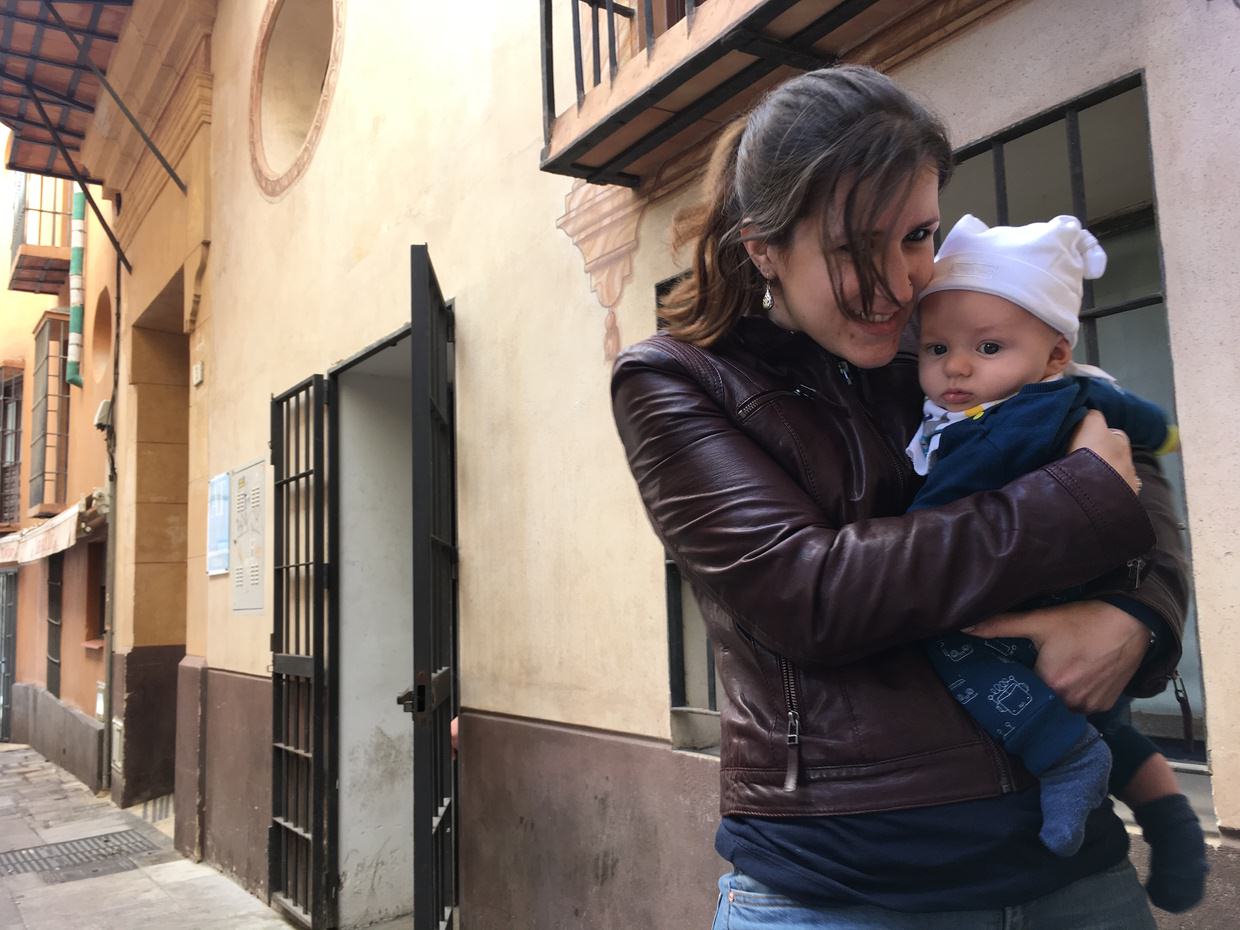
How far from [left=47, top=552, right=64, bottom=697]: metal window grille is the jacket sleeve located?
14046 mm

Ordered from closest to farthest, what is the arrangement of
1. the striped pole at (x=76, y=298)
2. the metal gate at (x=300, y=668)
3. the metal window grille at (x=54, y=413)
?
the metal gate at (x=300, y=668)
the striped pole at (x=76, y=298)
the metal window grille at (x=54, y=413)

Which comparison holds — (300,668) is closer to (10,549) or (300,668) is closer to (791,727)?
(791,727)

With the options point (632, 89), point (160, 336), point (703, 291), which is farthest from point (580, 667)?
point (160, 336)

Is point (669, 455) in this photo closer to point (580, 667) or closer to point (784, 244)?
point (784, 244)

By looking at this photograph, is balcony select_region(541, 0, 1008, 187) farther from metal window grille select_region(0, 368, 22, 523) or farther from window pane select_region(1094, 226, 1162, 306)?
metal window grille select_region(0, 368, 22, 523)

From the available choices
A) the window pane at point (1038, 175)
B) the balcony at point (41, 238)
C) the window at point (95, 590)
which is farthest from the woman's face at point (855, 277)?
the balcony at point (41, 238)

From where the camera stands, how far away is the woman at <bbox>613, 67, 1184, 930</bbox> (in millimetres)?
1071

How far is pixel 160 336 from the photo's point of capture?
9414 millimetres

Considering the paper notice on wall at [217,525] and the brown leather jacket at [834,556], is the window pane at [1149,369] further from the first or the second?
the paper notice on wall at [217,525]

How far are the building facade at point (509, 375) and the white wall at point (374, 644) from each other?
0.7 inches

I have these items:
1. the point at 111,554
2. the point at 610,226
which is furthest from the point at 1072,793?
the point at 111,554

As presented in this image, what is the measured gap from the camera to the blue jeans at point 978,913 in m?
1.11

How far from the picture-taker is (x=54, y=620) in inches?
540

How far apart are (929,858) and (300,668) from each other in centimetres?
475
